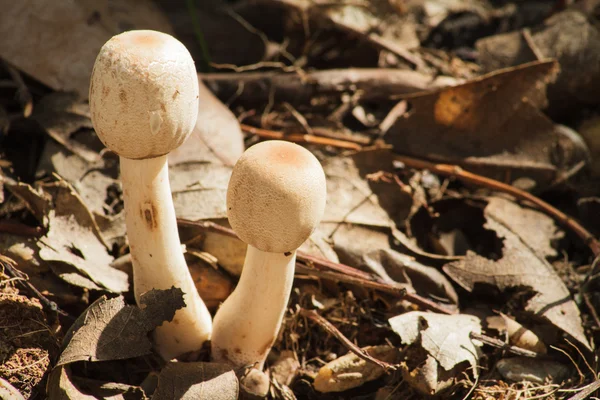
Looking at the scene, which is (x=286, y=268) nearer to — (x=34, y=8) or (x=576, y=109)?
(x=34, y=8)

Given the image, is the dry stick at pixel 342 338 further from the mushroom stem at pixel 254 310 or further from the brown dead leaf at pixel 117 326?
the brown dead leaf at pixel 117 326

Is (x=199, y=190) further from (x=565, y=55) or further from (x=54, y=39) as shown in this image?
(x=565, y=55)

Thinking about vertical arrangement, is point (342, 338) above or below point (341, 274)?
below

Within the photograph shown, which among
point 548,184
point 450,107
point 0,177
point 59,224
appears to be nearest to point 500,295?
point 548,184

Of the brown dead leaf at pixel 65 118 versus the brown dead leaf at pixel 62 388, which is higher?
the brown dead leaf at pixel 65 118

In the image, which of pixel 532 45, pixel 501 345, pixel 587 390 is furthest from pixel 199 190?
pixel 532 45

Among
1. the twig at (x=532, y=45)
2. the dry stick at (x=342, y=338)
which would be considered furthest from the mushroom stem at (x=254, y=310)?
the twig at (x=532, y=45)

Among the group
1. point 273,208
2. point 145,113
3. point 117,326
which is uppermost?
point 145,113
